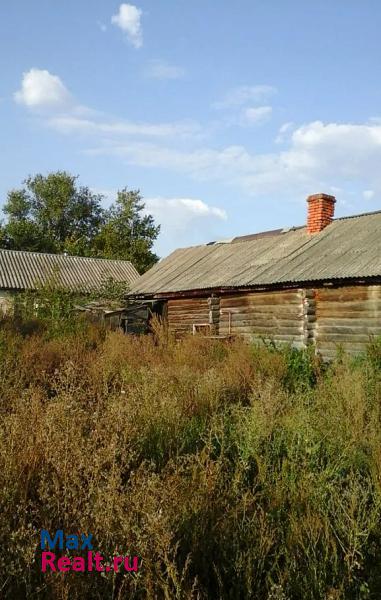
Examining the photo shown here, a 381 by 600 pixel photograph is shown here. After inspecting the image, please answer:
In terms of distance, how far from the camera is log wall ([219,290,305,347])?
1368 cm

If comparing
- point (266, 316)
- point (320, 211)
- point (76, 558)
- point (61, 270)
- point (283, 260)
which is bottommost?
point (76, 558)

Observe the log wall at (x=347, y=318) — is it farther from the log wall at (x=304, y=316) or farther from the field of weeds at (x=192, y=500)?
the field of weeds at (x=192, y=500)

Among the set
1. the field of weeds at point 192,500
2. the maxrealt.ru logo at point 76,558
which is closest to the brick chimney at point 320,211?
the field of weeds at point 192,500

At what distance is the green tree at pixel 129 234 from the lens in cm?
4725

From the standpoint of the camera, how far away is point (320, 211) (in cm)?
1644

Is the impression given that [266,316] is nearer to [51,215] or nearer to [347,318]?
[347,318]

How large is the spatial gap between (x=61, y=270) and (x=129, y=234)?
51.3ft

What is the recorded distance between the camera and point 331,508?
3.56 m

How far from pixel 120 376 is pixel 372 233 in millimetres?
9146

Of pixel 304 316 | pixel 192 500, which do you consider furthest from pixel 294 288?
pixel 192 500

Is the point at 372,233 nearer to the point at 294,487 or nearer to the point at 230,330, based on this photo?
the point at 230,330

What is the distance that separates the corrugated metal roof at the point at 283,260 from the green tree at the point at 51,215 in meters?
31.6

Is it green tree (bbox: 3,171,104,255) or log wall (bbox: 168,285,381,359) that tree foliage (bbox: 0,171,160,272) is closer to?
green tree (bbox: 3,171,104,255)

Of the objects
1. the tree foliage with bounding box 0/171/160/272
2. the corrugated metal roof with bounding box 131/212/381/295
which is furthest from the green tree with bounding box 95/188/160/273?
the corrugated metal roof with bounding box 131/212/381/295
